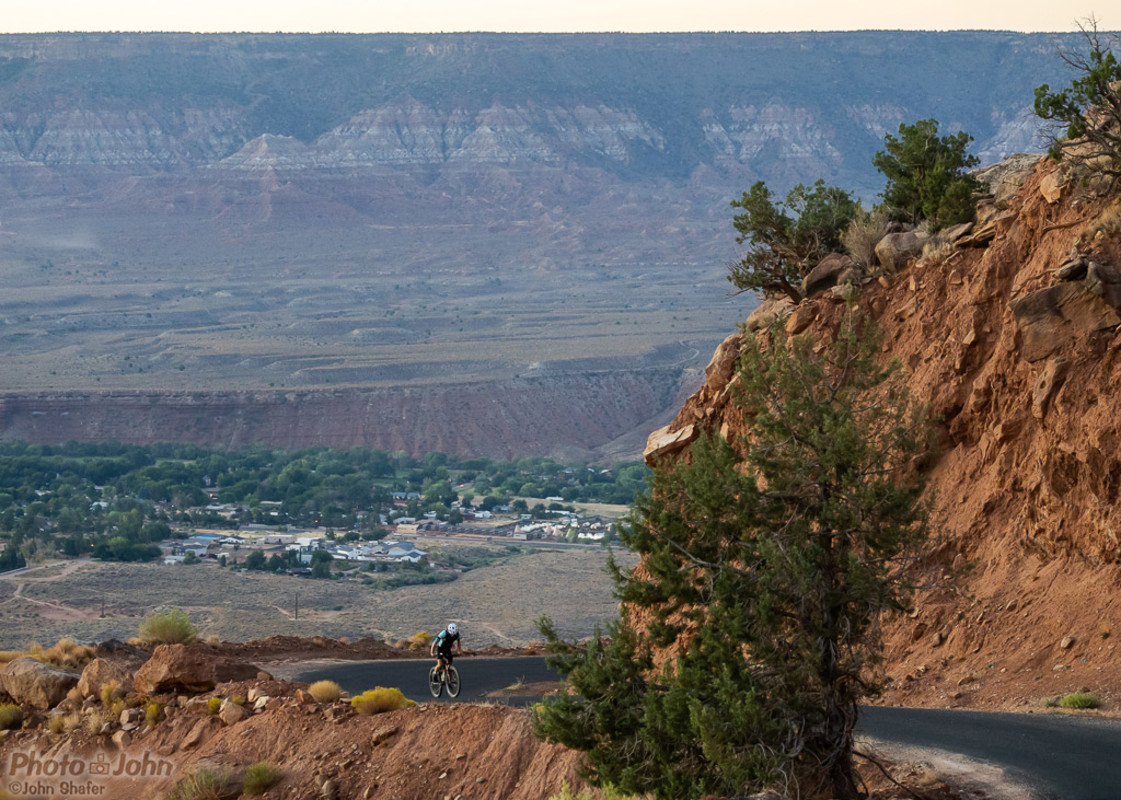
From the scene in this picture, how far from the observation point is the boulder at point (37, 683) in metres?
21.1

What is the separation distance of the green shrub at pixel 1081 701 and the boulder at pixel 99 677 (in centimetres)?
1284

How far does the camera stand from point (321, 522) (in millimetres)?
75000

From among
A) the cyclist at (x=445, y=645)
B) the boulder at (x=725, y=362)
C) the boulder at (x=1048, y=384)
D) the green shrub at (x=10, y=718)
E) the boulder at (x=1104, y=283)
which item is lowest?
the green shrub at (x=10, y=718)

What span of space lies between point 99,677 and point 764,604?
12231mm

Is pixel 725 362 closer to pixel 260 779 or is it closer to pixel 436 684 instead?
pixel 436 684

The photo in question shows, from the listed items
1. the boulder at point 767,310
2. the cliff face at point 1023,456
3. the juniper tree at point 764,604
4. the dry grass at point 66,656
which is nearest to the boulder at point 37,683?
the dry grass at point 66,656

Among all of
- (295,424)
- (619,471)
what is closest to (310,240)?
(295,424)

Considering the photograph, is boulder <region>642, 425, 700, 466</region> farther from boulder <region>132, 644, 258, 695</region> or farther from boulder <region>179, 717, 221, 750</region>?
boulder <region>179, 717, 221, 750</region>

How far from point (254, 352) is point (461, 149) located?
3452 inches

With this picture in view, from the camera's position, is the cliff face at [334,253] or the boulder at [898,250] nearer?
the boulder at [898,250]

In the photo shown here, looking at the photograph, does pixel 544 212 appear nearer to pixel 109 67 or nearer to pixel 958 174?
pixel 109 67

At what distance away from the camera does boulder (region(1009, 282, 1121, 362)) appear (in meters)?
18.1

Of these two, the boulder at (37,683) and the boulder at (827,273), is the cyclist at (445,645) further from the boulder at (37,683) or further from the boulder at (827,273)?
the boulder at (827,273)

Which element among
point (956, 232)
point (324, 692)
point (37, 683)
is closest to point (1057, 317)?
point (956, 232)
